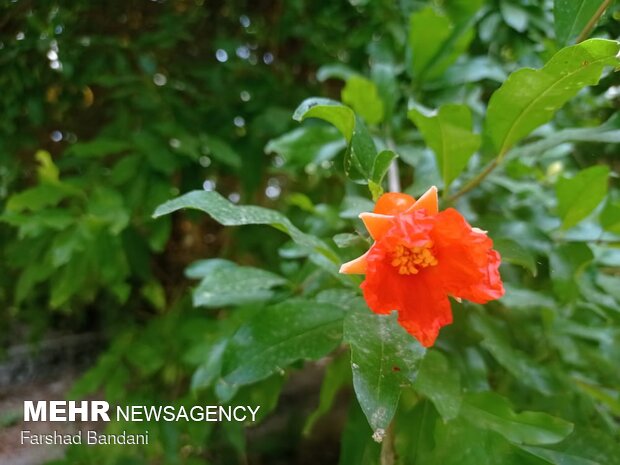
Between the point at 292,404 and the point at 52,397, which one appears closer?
the point at 52,397

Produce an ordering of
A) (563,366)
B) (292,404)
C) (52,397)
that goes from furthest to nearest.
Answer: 1. (292,404)
2. (52,397)
3. (563,366)

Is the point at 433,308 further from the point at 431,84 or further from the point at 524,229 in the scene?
the point at 431,84

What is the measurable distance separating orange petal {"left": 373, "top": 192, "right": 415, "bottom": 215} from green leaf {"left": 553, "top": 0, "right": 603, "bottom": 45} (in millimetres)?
226

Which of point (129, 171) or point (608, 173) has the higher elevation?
point (129, 171)

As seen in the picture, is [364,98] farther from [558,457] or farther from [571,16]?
[558,457]

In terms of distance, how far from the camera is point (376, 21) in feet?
3.06

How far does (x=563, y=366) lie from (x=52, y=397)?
100cm

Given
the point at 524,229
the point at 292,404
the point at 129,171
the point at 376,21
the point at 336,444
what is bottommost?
the point at 336,444

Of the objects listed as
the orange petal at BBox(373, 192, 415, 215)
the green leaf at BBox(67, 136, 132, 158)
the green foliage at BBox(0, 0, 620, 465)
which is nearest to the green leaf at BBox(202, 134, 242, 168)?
the green foliage at BBox(0, 0, 620, 465)

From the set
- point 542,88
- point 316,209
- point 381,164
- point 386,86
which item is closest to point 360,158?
point 381,164

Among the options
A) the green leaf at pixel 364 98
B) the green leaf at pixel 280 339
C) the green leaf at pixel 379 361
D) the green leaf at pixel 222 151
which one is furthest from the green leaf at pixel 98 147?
the green leaf at pixel 379 361

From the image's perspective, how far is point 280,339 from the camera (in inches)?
18.6

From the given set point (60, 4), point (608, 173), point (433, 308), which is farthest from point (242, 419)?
point (60, 4)

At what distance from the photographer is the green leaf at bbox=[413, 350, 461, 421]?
0.42m
